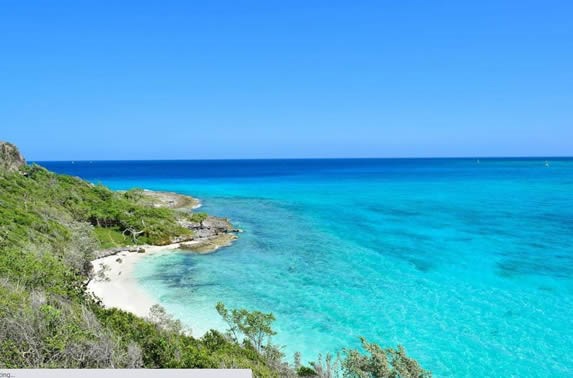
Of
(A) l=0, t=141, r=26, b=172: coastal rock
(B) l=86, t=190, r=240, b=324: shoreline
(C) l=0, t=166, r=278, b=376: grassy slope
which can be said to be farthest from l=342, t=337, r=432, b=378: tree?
(A) l=0, t=141, r=26, b=172: coastal rock

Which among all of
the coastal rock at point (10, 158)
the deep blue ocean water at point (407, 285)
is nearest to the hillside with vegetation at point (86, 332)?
the deep blue ocean water at point (407, 285)

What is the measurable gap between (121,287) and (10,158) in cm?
2885

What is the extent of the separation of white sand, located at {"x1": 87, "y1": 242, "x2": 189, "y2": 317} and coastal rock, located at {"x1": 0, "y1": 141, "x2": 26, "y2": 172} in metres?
19.1

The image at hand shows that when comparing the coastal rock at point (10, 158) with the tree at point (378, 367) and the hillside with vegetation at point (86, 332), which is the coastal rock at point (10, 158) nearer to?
the hillside with vegetation at point (86, 332)

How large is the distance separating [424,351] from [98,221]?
30.4 m

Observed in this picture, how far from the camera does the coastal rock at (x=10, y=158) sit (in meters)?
41.9

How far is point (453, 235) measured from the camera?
42.1 metres

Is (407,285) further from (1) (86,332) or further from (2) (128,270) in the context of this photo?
(1) (86,332)

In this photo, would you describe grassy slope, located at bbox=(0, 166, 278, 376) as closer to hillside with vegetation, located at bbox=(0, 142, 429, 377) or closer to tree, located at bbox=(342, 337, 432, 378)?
hillside with vegetation, located at bbox=(0, 142, 429, 377)

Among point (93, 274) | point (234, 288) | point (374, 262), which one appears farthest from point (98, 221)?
point (374, 262)

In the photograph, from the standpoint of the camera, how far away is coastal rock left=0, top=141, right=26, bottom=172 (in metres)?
41.9

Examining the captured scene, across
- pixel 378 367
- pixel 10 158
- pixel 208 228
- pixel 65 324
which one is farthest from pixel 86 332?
pixel 10 158

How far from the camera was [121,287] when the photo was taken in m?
25.2

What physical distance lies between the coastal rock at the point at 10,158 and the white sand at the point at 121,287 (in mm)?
19134
